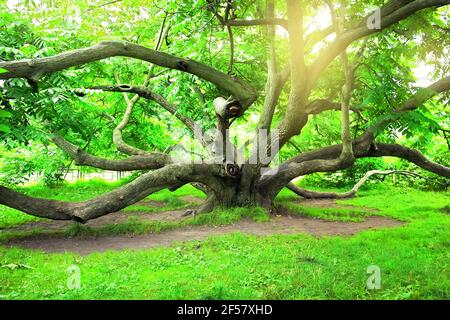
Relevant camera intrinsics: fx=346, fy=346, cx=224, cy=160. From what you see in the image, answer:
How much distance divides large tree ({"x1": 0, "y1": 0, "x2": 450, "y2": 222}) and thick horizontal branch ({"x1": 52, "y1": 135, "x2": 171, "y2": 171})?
0.03 metres

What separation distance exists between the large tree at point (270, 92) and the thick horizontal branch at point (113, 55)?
18 millimetres

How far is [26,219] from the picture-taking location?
10.5 m

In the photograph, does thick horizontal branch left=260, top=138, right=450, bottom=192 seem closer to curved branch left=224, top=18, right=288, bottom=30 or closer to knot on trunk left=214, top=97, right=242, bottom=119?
knot on trunk left=214, top=97, right=242, bottom=119

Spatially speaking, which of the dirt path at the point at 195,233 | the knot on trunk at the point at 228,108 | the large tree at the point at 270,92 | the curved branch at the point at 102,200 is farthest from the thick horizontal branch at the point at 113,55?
the dirt path at the point at 195,233

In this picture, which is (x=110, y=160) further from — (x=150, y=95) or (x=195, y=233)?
(x=195, y=233)

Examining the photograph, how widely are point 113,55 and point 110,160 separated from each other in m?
5.10

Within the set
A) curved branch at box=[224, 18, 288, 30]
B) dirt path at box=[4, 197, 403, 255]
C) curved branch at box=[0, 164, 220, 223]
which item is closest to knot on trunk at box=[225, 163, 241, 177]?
curved branch at box=[0, 164, 220, 223]

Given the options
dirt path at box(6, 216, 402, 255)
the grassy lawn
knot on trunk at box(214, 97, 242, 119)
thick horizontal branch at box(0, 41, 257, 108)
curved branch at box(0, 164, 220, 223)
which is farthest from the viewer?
knot on trunk at box(214, 97, 242, 119)

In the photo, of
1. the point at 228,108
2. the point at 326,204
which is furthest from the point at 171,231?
the point at 326,204

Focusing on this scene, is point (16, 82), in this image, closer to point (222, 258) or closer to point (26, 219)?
point (222, 258)

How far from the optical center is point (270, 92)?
1089cm

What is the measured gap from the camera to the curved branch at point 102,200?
805 centimetres

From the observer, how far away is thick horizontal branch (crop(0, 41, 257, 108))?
16.3ft
